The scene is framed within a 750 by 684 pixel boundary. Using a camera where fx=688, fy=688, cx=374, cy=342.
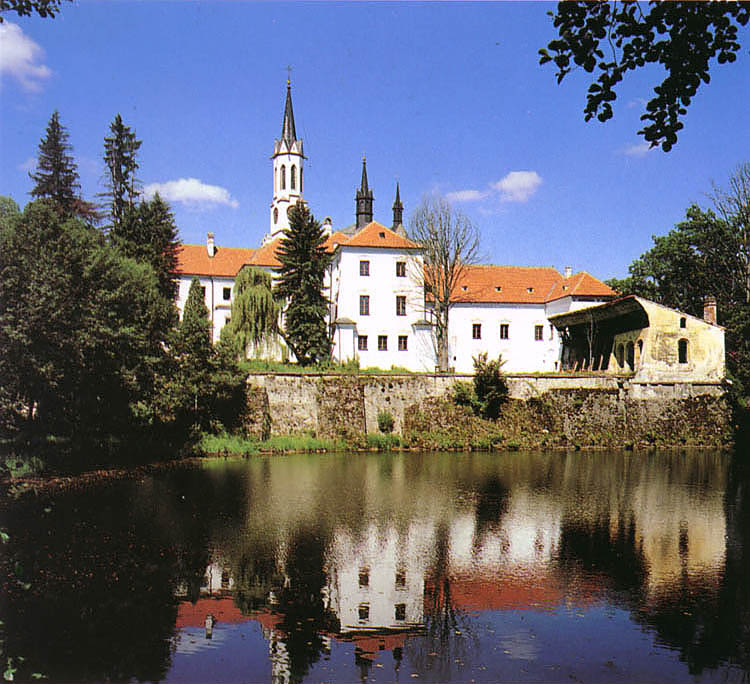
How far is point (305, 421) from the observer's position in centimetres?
3500

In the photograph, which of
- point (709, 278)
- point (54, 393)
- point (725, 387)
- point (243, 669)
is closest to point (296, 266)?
point (54, 393)

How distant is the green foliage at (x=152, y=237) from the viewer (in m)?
40.2

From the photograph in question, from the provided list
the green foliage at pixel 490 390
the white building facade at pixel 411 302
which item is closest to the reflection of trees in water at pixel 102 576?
the green foliage at pixel 490 390

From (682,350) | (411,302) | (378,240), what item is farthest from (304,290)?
(682,350)

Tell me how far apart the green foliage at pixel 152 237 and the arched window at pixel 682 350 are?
28.9 metres

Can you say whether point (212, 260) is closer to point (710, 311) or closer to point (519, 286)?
point (519, 286)

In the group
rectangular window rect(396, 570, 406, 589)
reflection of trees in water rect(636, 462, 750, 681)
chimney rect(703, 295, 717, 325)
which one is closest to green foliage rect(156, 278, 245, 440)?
rectangular window rect(396, 570, 406, 589)

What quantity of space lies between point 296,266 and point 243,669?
113 feet

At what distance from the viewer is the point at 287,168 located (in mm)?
67688

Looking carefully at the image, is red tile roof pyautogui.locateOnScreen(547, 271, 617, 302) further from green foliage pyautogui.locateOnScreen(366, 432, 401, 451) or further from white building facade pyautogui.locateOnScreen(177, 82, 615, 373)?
green foliage pyautogui.locateOnScreen(366, 432, 401, 451)

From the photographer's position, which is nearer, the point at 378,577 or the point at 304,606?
the point at 304,606

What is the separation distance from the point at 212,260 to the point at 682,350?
113 feet

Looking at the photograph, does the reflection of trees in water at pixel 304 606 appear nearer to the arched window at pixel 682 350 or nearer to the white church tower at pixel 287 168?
the arched window at pixel 682 350

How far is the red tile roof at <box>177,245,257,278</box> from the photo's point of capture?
5244 cm
